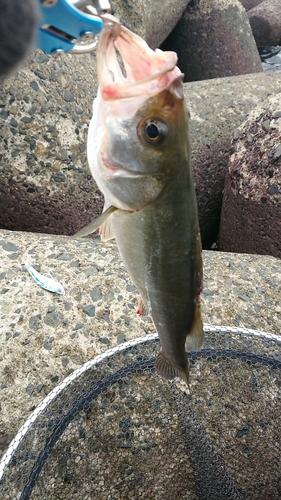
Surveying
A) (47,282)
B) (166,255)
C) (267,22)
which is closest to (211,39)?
(267,22)

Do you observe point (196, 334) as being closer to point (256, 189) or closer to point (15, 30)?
point (15, 30)

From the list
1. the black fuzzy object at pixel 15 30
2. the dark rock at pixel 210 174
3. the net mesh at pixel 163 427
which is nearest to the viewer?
the black fuzzy object at pixel 15 30

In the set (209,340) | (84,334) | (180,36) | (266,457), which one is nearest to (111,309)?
(84,334)

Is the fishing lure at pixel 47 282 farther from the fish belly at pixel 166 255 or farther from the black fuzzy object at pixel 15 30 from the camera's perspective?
the black fuzzy object at pixel 15 30

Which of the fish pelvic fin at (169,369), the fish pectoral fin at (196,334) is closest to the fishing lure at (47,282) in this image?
the fish pelvic fin at (169,369)

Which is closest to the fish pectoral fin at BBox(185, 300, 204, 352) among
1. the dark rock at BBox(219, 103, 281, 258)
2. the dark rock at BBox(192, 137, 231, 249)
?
the dark rock at BBox(219, 103, 281, 258)

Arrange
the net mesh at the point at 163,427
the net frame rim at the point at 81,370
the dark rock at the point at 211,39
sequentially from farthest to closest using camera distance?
the dark rock at the point at 211,39
the net mesh at the point at 163,427
the net frame rim at the point at 81,370

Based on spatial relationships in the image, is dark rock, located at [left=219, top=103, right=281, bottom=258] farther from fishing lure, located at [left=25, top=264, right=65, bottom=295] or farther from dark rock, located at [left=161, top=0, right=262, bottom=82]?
dark rock, located at [left=161, top=0, right=262, bottom=82]

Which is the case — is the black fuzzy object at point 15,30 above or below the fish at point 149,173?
above
